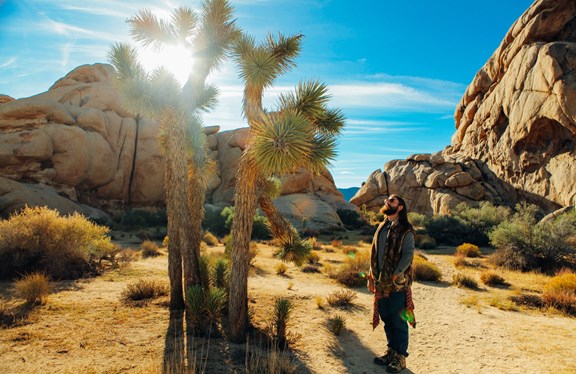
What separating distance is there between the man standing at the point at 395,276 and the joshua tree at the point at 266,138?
1.55m

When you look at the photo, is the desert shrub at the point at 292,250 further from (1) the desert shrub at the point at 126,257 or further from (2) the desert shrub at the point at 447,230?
(2) the desert shrub at the point at 447,230

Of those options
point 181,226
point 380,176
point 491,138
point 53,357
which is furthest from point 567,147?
point 53,357

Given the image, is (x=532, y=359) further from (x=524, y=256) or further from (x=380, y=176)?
(x=380, y=176)

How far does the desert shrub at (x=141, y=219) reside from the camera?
23.5 metres

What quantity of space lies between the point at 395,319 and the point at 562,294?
629cm

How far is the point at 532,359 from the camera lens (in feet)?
17.9

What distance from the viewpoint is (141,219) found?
23.8m

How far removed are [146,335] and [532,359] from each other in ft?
21.4

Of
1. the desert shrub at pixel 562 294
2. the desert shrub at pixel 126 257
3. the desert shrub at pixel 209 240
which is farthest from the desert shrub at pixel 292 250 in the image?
the desert shrub at pixel 209 240

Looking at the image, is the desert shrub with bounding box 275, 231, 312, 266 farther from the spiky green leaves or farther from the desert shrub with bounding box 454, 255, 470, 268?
the desert shrub with bounding box 454, 255, 470, 268

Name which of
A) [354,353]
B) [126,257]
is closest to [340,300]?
[354,353]

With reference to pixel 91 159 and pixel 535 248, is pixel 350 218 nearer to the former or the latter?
pixel 535 248

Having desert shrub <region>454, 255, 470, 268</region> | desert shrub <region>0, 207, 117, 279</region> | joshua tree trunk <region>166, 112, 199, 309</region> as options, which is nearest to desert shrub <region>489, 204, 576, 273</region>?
desert shrub <region>454, 255, 470, 268</region>

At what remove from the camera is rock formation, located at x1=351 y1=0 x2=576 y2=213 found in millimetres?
23453
